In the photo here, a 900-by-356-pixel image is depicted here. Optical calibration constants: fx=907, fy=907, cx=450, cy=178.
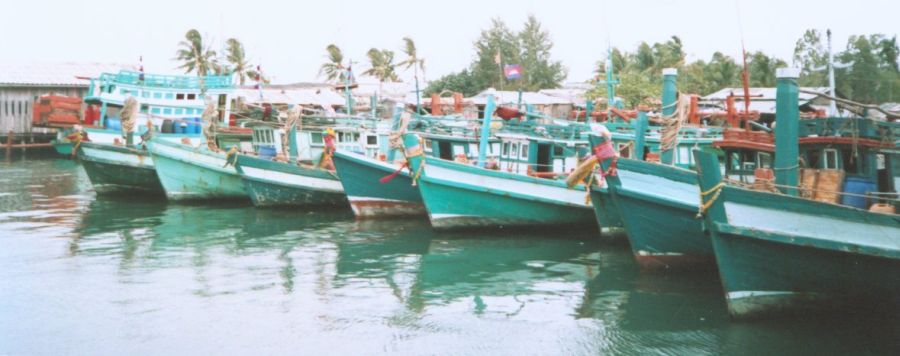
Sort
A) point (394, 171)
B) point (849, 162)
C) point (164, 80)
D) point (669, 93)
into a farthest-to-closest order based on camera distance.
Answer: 1. point (164, 80)
2. point (394, 171)
3. point (669, 93)
4. point (849, 162)

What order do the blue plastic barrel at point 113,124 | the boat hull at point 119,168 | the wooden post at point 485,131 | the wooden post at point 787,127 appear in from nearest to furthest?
the wooden post at point 787,127, the wooden post at point 485,131, the boat hull at point 119,168, the blue plastic barrel at point 113,124

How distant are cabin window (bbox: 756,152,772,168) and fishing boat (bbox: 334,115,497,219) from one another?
740cm

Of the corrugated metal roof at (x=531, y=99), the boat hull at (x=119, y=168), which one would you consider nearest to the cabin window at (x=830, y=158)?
the boat hull at (x=119, y=168)

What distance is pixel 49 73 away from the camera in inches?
1875

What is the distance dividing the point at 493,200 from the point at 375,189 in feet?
11.5

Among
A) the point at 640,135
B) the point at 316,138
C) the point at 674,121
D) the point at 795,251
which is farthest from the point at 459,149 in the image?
the point at 795,251

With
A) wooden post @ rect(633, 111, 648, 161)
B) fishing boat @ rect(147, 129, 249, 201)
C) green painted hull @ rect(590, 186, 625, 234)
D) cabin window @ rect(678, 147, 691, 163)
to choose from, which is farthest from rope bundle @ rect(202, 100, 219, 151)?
wooden post @ rect(633, 111, 648, 161)

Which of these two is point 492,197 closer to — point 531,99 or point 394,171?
point 394,171

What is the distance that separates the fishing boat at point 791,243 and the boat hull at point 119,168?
18479 mm

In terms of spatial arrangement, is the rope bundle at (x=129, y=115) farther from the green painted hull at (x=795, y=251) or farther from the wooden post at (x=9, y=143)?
the wooden post at (x=9, y=143)

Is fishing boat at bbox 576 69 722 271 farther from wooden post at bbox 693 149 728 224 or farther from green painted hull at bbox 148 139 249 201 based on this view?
green painted hull at bbox 148 139 249 201

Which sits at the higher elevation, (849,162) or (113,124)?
(113,124)

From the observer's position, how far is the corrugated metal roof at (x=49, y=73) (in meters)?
45.8

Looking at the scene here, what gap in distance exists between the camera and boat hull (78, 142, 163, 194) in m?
25.6
